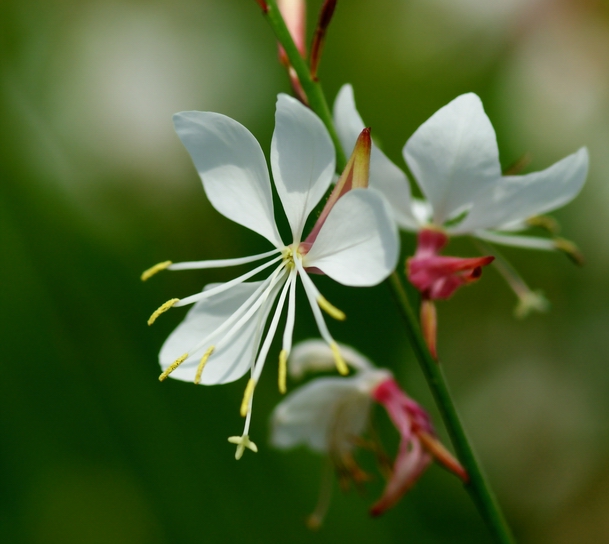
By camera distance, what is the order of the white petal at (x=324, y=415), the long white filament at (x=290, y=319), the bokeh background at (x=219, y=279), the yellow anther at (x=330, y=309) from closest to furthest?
the yellow anther at (x=330, y=309)
the long white filament at (x=290, y=319)
the white petal at (x=324, y=415)
the bokeh background at (x=219, y=279)

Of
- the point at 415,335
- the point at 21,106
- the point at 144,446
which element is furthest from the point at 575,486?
the point at 21,106

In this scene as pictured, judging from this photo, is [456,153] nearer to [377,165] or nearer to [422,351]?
[377,165]

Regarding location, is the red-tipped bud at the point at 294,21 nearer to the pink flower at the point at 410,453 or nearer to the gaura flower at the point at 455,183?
the gaura flower at the point at 455,183

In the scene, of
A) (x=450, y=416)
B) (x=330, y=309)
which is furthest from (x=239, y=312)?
(x=450, y=416)

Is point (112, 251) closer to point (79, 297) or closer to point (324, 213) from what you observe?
point (79, 297)

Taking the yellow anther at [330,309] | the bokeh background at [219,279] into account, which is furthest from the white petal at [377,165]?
the bokeh background at [219,279]

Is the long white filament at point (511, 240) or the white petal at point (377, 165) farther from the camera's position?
the long white filament at point (511, 240)

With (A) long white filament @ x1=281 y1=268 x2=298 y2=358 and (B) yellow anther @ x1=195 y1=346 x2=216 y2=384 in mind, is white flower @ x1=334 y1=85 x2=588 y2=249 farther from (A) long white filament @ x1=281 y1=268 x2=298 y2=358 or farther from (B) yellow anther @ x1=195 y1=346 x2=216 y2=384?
(B) yellow anther @ x1=195 y1=346 x2=216 y2=384

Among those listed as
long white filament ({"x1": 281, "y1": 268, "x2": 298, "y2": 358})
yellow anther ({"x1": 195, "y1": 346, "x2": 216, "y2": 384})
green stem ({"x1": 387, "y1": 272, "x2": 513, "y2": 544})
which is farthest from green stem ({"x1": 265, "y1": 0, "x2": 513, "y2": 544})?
yellow anther ({"x1": 195, "y1": 346, "x2": 216, "y2": 384})
